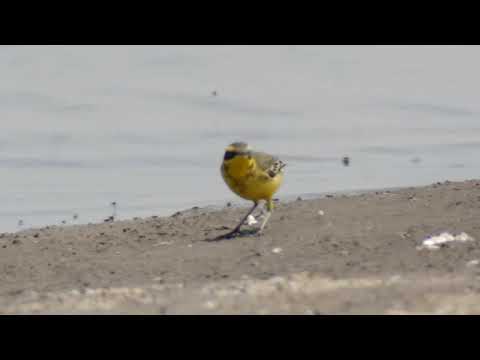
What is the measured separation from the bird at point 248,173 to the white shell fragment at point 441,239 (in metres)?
2.01

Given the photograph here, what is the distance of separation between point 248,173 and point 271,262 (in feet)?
7.34

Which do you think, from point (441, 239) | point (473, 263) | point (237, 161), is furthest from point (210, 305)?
point (237, 161)

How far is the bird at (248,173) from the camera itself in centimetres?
1123

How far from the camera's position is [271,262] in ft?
30.0

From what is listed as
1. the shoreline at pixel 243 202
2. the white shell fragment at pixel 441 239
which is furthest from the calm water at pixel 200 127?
the white shell fragment at pixel 441 239

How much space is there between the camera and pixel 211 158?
16172 millimetres

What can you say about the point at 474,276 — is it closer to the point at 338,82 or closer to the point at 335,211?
the point at 335,211

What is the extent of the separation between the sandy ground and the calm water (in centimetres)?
186

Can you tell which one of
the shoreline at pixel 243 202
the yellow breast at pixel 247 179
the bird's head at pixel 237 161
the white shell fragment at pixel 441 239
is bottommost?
the white shell fragment at pixel 441 239

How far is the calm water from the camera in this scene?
14867 mm

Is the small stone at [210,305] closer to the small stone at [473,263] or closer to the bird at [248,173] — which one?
the small stone at [473,263]

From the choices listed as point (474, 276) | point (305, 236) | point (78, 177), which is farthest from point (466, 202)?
point (78, 177)

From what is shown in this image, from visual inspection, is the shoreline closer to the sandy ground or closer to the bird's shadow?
the sandy ground

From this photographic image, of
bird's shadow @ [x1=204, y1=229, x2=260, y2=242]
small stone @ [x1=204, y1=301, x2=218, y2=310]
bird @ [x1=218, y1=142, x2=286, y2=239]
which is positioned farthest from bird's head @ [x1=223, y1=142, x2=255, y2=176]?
small stone @ [x1=204, y1=301, x2=218, y2=310]
